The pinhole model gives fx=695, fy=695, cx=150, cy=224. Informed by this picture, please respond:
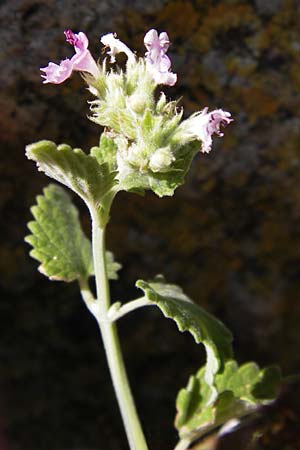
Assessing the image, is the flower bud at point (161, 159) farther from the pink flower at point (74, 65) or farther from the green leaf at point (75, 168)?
the pink flower at point (74, 65)

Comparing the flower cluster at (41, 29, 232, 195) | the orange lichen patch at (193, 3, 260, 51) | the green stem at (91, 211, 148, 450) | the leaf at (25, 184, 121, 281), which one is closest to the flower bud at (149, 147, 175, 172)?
the flower cluster at (41, 29, 232, 195)

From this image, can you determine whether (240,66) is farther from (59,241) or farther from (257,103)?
(59,241)

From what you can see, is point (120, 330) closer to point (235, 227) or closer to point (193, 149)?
point (235, 227)

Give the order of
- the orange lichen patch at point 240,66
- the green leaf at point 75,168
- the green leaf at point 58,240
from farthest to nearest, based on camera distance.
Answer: the orange lichen patch at point 240,66 → the green leaf at point 58,240 → the green leaf at point 75,168

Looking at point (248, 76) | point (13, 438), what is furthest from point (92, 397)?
point (248, 76)

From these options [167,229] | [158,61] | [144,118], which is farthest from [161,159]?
[167,229]

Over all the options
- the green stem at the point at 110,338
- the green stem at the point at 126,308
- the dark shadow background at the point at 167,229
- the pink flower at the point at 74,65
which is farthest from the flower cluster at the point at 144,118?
the dark shadow background at the point at 167,229
